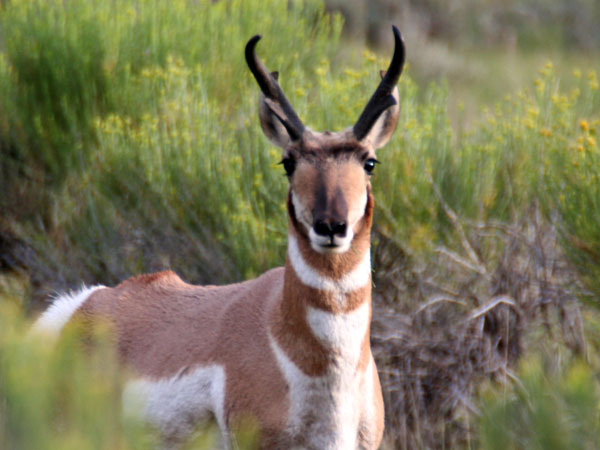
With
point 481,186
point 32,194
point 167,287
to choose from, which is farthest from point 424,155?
point 32,194

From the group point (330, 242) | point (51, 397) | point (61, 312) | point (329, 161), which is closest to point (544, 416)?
point (51, 397)

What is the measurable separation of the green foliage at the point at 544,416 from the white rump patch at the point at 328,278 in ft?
4.90

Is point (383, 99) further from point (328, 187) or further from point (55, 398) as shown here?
point (55, 398)

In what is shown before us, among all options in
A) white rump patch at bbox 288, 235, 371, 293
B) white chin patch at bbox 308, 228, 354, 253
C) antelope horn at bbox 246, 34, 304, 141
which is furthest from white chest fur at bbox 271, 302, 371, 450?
antelope horn at bbox 246, 34, 304, 141

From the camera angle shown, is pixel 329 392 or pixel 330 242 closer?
pixel 330 242

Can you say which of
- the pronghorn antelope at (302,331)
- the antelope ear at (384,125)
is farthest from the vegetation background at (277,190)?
the antelope ear at (384,125)

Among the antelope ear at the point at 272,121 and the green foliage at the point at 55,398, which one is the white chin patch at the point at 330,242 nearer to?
the antelope ear at the point at 272,121

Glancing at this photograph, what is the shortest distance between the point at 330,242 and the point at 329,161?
43cm

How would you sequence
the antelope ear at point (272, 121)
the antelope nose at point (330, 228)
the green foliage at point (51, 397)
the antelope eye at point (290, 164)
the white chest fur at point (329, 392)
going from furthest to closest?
the antelope ear at point (272, 121) < the antelope eye at point (290, 164) < the white chest fur at point (329, 392) < the antelope nose at point (330, 228) < the green foliage at point (51, 397)

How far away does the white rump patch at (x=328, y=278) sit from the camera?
12.1 feet

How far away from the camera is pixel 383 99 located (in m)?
3.91

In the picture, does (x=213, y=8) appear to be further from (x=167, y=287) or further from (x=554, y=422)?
(x=554, y=422)

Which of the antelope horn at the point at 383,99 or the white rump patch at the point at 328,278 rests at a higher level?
the antelope horn at the point at 383,99

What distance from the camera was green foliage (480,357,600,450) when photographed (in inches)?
76.4
